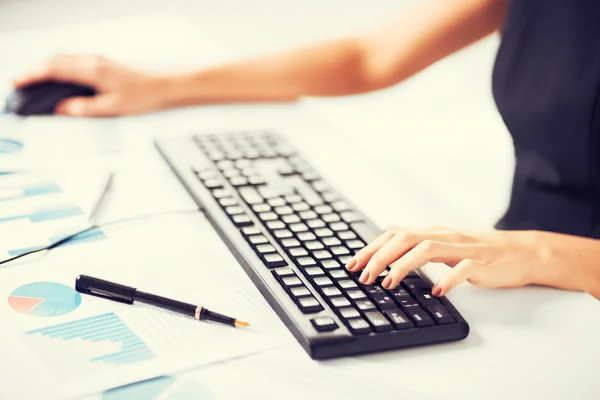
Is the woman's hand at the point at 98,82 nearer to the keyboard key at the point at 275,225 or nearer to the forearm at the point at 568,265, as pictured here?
the keyboard key at the point at 275,225

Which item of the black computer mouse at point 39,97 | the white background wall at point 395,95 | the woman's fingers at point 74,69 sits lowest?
the white background wall at point 395,95

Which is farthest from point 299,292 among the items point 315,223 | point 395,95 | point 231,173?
point 395,95

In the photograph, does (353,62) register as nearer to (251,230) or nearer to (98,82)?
(98,82)

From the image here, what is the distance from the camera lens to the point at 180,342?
50cm

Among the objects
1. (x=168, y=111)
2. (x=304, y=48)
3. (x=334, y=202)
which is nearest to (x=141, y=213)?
(x=334, y=202)

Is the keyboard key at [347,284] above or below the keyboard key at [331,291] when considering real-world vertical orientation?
below

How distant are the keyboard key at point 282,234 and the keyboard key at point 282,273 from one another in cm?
5

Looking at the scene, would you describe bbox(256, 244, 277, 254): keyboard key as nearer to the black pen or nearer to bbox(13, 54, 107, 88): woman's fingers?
the black pen

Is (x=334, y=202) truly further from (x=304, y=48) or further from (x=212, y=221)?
(x=304, y=48)

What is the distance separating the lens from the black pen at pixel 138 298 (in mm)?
526

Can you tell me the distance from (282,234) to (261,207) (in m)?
0.06

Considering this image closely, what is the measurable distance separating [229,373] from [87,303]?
0.44ft

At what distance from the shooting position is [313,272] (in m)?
0.57

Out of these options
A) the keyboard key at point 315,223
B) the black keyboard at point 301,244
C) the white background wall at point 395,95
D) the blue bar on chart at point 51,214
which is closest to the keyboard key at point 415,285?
the black keyboard at point 301,244
